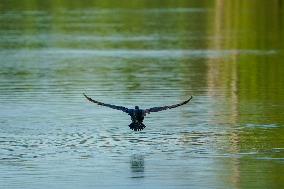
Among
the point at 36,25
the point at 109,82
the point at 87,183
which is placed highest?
the point at 36,25

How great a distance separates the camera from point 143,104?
50.6 metres

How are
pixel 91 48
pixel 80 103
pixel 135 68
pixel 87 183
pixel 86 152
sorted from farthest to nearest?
pixel 91 48
pixel 135 68
pixel 80 103
pixel 86 152
pixel 87 183

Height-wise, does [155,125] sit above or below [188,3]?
below

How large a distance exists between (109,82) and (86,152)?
20.1 metres

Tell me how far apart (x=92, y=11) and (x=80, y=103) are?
3018 inches

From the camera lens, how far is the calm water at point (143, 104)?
3741 centimetres

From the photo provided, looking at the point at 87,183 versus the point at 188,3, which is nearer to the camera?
the point at 87,183

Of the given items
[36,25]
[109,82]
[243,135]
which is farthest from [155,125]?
[36,25]

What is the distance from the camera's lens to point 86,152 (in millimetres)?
39906

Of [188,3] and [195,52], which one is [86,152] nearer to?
Result: [195,52]

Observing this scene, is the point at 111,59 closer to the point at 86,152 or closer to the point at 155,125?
the point at 155,125

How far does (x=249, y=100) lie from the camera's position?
5219 cm

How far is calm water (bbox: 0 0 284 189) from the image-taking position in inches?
1473

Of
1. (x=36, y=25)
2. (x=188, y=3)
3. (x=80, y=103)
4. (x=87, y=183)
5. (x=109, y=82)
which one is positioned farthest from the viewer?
(x=188, y=3)
